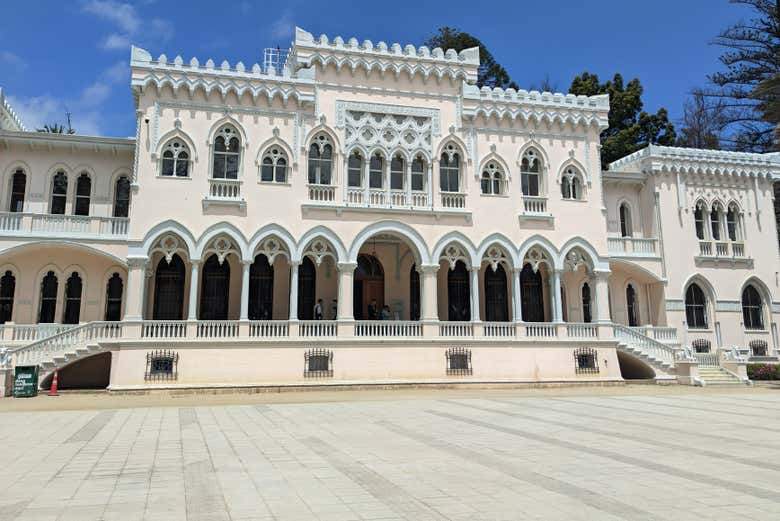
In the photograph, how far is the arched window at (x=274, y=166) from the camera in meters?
23.8

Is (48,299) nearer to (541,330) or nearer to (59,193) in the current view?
(59,193)

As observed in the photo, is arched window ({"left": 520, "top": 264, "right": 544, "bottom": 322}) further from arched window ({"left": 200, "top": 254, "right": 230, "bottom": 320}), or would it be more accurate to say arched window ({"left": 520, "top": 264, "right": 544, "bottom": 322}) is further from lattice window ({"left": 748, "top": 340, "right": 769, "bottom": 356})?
arched window ({"left": 200, "top": 254, "right": 230, "bottom": 320})

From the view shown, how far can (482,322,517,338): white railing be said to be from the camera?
81.1 ft

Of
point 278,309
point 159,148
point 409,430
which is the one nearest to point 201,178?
point 159,148

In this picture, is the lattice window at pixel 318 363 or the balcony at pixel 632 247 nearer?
the lattice window at pixel 318 363

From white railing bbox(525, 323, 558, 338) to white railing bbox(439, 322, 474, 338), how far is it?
2.53 m

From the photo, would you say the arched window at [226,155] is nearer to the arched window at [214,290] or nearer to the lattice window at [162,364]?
the arched window at [214,290]

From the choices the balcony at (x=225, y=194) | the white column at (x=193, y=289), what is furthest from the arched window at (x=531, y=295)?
the white column at (x=193, y=289)

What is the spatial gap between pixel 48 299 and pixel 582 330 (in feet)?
73.3

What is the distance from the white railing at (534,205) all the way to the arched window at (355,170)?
7.29m

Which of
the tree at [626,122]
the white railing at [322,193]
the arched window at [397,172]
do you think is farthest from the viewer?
the tree at [626,122]

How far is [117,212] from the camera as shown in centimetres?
2539

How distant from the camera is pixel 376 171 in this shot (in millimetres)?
25297

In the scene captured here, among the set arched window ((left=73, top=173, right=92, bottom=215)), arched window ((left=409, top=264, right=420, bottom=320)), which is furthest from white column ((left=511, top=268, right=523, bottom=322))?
arched window ((left=73, top=173, right=92, bottom=215))
